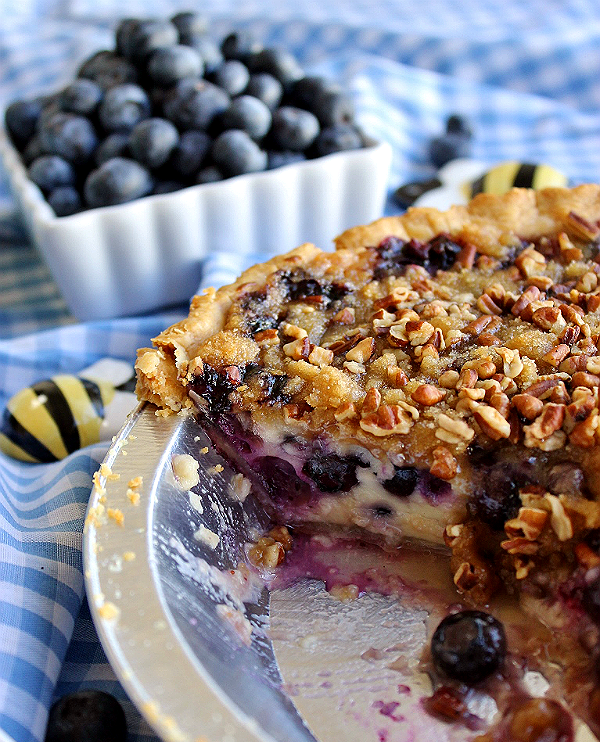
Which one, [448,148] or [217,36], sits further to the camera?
[217,36]

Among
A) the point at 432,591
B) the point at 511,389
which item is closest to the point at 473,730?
the point at 432,591

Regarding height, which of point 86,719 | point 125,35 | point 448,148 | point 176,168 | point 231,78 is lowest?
point 86,719

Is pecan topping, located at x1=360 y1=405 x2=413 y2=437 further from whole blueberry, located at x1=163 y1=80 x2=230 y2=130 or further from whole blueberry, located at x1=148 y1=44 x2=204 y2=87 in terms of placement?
whole blueberry, located at x1=148 y1=44 x2=204 y2=87

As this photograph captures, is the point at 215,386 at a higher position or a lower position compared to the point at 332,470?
higher

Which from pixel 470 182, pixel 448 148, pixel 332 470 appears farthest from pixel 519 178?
pixel 332 470

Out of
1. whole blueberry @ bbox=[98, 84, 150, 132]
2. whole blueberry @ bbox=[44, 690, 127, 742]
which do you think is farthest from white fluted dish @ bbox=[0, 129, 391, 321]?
whole blueberry @ bbox=[44, 690, 127, 742]

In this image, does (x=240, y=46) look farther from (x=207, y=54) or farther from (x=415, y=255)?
(x=415, y=255)

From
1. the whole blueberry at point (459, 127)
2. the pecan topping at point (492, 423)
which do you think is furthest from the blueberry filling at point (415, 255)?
the whole blueberry at point (459, 127)
